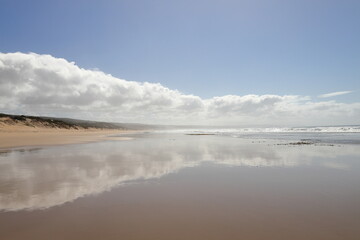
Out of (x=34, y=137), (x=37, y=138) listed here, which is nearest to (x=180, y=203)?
(x=37, y=138)

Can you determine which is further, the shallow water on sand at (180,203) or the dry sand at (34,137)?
the dry sand at (34,137)

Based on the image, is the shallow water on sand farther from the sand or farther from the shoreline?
the sand

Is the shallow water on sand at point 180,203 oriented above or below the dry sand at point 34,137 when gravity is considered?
below

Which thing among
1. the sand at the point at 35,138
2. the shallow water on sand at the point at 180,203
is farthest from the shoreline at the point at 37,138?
the shallow water on sand at the point at 180,203

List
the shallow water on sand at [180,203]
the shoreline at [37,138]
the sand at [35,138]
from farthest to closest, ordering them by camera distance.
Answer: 1. the sand at [35,138]
2. the shoreline at [37,138]
3. the shallow water on sand at [180,203]

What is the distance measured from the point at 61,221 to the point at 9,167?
9616mm

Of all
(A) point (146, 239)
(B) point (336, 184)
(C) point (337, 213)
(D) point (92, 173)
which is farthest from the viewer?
(D) point (92, 173)

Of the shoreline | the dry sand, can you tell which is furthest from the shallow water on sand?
the dry sand

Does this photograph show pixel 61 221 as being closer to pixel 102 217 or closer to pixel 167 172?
pixel 102 217

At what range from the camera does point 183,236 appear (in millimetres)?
4746

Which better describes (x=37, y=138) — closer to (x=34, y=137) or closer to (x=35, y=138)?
(x=35, y=138)

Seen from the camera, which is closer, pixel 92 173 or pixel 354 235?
pixel 354 235

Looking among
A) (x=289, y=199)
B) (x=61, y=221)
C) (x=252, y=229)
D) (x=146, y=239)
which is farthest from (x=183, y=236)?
(x=289, y=199)

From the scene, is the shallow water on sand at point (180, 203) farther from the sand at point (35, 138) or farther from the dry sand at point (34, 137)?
the dry sand at point (34, 137)
